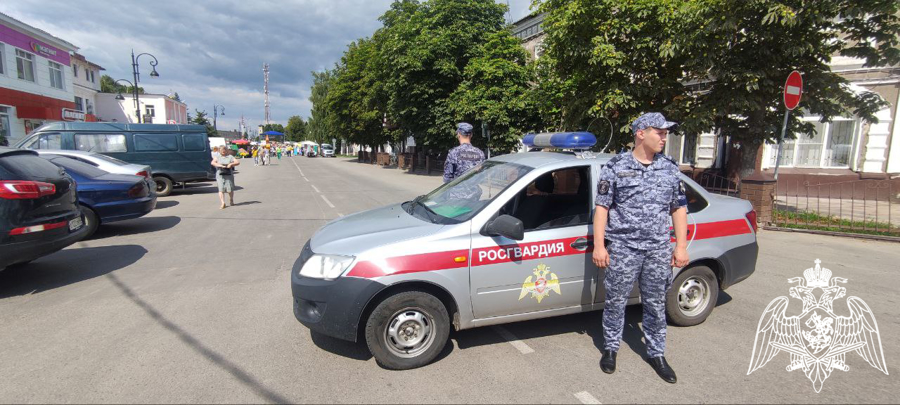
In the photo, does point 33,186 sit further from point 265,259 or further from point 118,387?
point 118,387

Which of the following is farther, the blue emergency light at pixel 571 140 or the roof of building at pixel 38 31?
the roof of building at pixel 38 31

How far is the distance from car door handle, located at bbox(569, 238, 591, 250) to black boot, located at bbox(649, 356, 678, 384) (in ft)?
3.12

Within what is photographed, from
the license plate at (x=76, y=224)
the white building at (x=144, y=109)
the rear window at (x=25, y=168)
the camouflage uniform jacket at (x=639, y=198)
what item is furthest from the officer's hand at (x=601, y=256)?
the white building at (x=144, y=109)

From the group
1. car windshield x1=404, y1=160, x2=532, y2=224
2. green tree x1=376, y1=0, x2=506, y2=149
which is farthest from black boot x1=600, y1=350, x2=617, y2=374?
green tree x1=376, y1=0, x2=506, y2=149

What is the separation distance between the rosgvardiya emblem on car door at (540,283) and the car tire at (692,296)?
4.07 ft

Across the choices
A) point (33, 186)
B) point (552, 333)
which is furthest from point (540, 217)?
point (33, 186)

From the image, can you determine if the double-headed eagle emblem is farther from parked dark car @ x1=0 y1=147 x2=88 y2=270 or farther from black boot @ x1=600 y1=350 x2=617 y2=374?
parked dark car @ x1=0 y1=147 x2=88 y2=270

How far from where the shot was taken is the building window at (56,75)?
27844mm

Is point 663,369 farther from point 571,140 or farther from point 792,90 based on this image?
point 792,90

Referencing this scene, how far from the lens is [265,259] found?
20.6ft

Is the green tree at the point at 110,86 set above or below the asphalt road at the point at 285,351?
above

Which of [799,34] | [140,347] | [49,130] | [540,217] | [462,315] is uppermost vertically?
[799,34]

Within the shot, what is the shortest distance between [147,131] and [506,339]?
14.4 metres

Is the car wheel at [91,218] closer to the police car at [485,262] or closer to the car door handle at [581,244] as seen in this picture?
the police car at [485,262]
